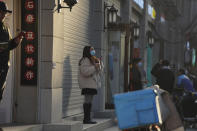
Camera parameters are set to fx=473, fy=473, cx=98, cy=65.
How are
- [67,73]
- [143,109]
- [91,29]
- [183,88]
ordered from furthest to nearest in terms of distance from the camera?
1. [91,29]
2. [183,88]
3. [67,73]
4. [143,109]

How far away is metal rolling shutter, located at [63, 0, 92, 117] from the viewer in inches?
464

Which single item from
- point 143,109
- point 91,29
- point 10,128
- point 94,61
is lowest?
point 10,128

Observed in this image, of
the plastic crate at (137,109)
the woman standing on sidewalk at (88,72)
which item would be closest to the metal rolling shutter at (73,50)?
the woman standing on sidewalk at (88,72)

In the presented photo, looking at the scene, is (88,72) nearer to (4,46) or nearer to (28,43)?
(28,43)

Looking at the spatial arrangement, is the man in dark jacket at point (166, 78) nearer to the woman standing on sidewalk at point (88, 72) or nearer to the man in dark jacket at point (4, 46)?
the woman standing on sidewalk at point (88, 72)

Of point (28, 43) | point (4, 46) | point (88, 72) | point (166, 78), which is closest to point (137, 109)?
point (4, 46)

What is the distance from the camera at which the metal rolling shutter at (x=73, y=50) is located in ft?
38.6

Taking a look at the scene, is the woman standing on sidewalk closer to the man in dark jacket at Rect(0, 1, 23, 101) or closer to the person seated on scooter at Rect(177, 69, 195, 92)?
the person seated on scooter at Rect(177, 69, 195, 92)

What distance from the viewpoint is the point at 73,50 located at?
12469mm

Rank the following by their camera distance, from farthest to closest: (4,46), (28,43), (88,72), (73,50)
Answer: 1. (73,50)
2. (88,72)
3. (28,43)
4. (4,46)

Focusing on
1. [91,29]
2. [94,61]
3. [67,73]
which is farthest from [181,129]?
[91,29]

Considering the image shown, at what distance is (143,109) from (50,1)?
4.49 metres

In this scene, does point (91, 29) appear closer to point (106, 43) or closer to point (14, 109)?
point (106, 43)

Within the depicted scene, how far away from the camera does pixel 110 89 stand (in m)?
17.2
